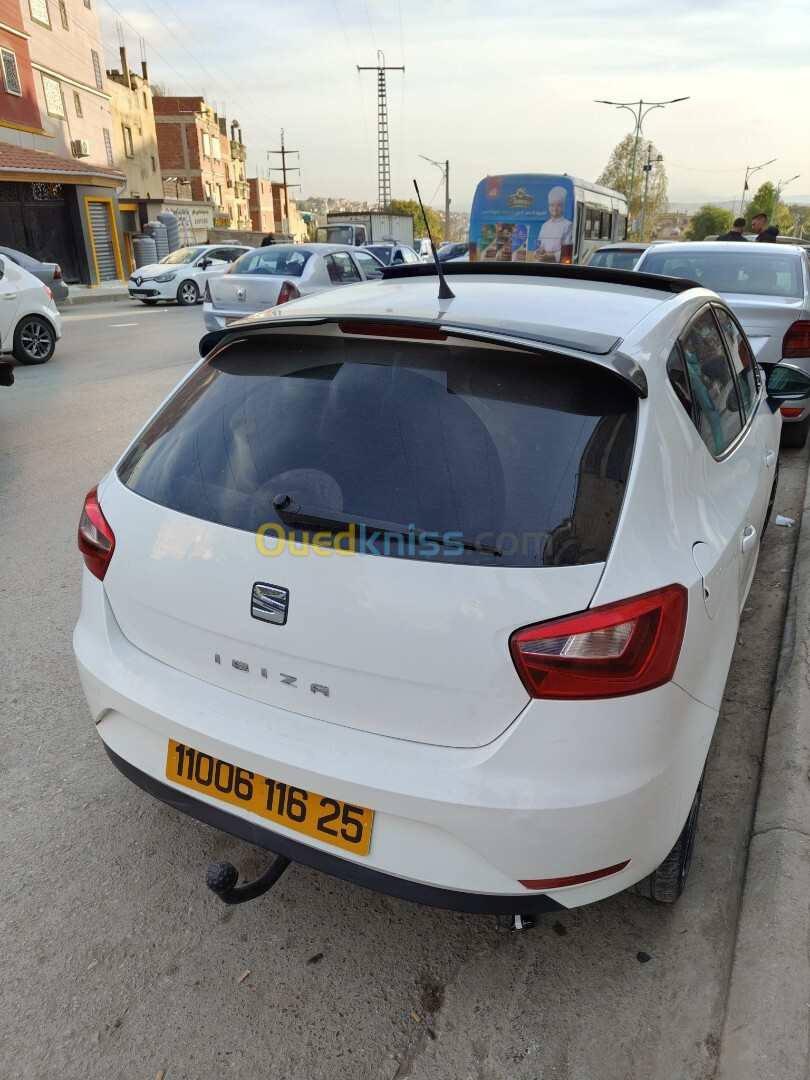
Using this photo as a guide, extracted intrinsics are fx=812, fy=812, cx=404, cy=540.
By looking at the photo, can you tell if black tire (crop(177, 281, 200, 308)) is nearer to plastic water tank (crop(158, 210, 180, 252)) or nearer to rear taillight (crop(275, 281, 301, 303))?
rear taillight (crop(275, 281, 301, 303))

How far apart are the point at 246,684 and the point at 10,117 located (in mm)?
35741

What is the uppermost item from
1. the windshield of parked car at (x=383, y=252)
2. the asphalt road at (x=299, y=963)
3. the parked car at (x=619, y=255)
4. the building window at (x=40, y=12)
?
the building window at (x=40, y=12)

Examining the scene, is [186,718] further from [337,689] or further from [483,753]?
[483,753]

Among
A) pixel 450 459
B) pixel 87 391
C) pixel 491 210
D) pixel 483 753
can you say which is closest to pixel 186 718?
pixel 483 753

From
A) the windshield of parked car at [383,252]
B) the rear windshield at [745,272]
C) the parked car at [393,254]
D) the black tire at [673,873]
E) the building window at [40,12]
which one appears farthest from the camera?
the building window at [40,12]

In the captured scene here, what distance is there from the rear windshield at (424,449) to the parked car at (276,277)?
337 inches

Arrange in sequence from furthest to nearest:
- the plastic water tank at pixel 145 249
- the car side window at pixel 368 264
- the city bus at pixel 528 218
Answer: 1. the plastic water tank at pixel 145 249
2. the city bus at pixel 528 218
3. the car side window at pixel 368 264

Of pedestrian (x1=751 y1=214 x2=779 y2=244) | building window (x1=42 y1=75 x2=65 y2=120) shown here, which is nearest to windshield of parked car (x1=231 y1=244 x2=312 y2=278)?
pedestrian (x1=751 y1=214 x2=779 y2=244)

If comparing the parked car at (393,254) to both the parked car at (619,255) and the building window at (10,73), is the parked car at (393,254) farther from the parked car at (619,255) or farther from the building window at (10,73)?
the building window at (10,73)

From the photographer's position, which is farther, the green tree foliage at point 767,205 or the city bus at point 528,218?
the green tree foliage at point 767,205

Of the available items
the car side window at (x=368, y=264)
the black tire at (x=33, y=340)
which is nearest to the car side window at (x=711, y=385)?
the black tire at (x=33, y=340)

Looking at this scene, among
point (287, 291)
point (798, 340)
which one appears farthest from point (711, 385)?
point (287, 291)

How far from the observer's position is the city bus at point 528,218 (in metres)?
18.8

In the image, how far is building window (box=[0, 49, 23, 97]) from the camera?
2973 centimetres
